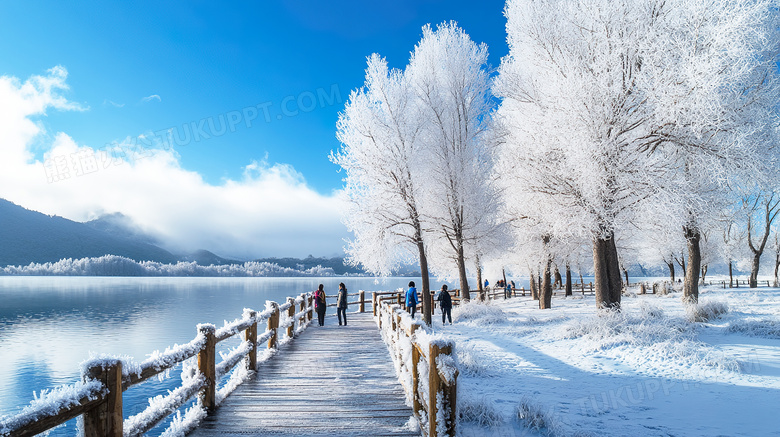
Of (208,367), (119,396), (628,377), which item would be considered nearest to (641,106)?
(628,377)

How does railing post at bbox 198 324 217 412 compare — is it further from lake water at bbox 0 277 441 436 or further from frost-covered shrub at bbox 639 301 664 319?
frost-covered shrub at bbox 639 301 664 319

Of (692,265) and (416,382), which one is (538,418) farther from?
(692,265)

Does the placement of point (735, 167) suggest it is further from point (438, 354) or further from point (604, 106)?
point (438, 354)

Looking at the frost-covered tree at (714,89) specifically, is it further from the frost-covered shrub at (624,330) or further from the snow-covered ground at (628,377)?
the snow-covered ground at (628,377)

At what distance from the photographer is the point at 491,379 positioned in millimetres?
8773

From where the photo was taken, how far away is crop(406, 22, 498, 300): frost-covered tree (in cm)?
1744

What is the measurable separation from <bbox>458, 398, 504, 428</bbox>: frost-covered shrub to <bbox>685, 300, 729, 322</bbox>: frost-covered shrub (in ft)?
34.7

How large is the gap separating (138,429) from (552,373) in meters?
8.21

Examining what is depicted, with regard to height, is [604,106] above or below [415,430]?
above

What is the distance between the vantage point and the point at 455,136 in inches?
722

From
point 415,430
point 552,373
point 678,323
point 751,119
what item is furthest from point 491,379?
point 751,119

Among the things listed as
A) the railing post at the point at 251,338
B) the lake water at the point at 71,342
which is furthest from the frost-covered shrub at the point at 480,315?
the railing post at the point at 251,338

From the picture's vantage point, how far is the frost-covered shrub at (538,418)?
5.98 metres

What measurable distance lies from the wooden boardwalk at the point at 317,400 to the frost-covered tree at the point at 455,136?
30.8 ft
